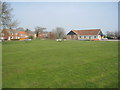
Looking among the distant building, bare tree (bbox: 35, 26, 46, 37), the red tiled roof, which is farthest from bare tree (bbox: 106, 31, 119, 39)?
the distant building

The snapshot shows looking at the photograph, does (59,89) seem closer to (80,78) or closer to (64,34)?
(80,78)

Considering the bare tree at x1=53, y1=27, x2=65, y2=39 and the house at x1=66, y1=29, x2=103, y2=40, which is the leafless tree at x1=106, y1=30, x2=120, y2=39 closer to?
the house at x1=66, y1=29, x2=103, y2=40

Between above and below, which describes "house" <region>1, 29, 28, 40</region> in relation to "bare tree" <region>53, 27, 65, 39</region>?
below

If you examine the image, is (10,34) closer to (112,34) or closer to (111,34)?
(111,34)

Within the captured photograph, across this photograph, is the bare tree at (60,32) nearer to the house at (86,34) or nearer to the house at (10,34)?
the house at (86,34)

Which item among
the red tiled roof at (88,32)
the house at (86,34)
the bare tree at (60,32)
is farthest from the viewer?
the bare tree at (60,32)

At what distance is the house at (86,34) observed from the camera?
54797 millimetres

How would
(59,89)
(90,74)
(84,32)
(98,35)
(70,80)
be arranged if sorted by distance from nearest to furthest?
1. (59,89)
2. (70,80)
3. (90,74)
4. (98,35)
5. (84,32)

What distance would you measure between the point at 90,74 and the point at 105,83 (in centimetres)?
94

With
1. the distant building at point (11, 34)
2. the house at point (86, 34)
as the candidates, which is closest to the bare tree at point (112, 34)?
the house at point (86, 34)

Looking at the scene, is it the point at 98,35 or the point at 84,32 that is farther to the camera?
the point at 84,32

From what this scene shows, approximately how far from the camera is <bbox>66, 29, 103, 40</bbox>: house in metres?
54.8

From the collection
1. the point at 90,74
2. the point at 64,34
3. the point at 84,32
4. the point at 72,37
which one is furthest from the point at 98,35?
the point at 90,74

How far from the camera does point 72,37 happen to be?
61.6m
